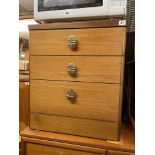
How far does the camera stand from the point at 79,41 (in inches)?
32.3

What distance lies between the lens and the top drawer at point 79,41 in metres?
0.77

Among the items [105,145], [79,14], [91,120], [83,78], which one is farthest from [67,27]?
[105,145]

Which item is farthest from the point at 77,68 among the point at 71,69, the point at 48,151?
the point at 48,151

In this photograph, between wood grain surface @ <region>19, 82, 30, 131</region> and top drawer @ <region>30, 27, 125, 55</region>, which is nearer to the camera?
top drawer @ <region>30, 27, 125, 55</region>

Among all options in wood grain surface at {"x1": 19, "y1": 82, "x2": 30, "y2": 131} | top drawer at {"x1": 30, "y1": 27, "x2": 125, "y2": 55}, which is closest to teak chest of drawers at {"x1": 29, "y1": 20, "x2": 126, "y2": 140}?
top drawer at {"x1": 30, "y1": 27, "x2": 125, "y2": 55}

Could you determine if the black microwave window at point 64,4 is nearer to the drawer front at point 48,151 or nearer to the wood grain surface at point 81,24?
the wood grain surface at point 81,24

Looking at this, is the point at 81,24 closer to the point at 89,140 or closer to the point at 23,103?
the point at 89,140

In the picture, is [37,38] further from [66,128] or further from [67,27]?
[66,128]

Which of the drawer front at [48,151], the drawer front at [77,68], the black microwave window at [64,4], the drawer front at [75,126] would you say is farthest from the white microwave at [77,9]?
the drawer front at [48,151]

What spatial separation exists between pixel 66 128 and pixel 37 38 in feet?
1.47

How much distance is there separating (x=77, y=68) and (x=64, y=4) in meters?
0.31

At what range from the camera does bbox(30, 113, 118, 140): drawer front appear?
80 centimetres

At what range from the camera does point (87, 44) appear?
31.9 inches

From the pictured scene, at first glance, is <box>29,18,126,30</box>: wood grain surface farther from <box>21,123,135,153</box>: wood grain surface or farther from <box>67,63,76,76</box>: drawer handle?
<box>21,123,135,153</box>: wood grain surface
